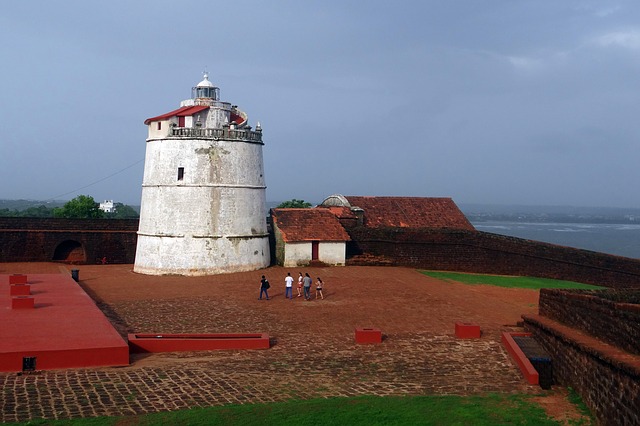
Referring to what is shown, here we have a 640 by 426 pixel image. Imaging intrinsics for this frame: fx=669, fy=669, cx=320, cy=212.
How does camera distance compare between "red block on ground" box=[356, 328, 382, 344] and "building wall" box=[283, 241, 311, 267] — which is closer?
"red block on ground" box=[356, 328, 382, 344]

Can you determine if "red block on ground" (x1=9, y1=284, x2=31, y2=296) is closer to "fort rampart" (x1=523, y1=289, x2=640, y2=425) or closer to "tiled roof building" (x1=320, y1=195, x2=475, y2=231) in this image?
"fort rampart" (x1=523, y1=289, x2=640, y2=425)

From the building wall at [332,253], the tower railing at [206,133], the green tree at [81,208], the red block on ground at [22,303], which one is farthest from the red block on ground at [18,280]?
the green tree at [81,208]

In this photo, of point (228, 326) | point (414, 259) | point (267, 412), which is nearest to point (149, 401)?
point (267, 412)

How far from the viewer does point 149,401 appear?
9727mm

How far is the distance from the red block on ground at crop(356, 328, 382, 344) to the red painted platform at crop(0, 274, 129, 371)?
4.90 metres

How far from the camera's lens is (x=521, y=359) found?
40.2ft

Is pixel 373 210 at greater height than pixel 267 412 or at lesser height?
greater

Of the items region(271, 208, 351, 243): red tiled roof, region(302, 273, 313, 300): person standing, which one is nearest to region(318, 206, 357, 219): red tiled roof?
region(271, 208, 351, 243): red tiled roof

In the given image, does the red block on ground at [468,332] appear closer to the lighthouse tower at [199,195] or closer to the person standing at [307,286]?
the person standing at [307,286]

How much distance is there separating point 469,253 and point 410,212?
18.0ft

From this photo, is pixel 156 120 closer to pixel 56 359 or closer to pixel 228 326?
pixel 228 326

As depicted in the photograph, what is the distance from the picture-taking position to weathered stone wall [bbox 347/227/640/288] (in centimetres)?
2703

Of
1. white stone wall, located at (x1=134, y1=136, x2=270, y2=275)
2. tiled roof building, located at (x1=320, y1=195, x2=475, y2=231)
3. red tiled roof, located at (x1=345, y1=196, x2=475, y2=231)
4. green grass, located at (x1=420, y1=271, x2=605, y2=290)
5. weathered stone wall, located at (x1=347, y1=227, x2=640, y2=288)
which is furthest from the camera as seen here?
red tiled roof, located at (x1=345, y1=196, x2=475, y2=231)

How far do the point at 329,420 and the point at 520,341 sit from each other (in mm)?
5855
